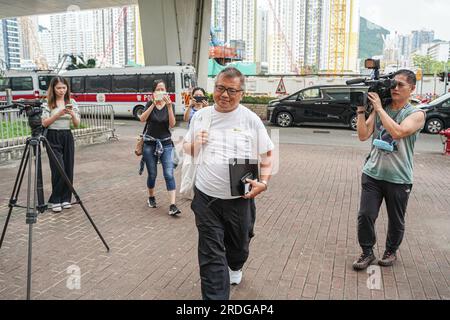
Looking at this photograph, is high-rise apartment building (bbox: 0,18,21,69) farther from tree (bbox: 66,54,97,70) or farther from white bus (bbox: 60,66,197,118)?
white bus (bbox: 60,66,197,118)

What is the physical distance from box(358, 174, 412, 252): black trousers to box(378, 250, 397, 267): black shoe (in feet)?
0.60

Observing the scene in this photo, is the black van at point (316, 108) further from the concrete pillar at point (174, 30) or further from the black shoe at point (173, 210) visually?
the black shoe at point (173, 210)

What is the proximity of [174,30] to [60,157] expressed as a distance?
16111 mm

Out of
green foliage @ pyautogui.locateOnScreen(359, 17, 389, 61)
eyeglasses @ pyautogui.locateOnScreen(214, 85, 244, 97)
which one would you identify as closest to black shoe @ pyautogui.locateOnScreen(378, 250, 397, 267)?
eyeglasses @ pyautogui.locateOnScreen(214, 85, 244, 97)

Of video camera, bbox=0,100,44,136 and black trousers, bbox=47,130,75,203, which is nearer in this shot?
video camera, bbox=0,100,44,136

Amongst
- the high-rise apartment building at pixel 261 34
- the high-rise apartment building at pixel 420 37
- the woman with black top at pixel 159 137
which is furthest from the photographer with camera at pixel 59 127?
the high-rise apartment building at pixel 420 37

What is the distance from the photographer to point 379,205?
383 cm

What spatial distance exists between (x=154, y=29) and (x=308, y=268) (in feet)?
60.4

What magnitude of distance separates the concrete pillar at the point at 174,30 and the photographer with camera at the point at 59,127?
613 inches

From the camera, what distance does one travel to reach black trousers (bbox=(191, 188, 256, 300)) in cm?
292

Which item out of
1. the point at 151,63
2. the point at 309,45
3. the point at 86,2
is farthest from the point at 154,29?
the point at 309,45

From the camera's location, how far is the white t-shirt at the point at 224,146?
3037 mm

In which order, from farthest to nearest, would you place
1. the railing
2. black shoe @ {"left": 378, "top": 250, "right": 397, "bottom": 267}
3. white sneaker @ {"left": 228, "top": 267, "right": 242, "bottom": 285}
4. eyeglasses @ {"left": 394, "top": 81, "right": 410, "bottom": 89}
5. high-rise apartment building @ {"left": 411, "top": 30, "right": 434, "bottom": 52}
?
high-rise apartment building @ {"left": 411, "top": 30, "right": 434, "bottom": 52}, the railing, black shoe @ {"left": 378, "top": 250, "right": 397, "bottom": 267}, eyeglasses @ {"left": 394, "top": 81, "right": 410, "bottom": 89}, white sneaker @ {"left": 228, "top": 267, "right": 242, "bottom": 285}

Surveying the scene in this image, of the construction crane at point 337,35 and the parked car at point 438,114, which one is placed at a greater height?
the construction crane at point 337,35
